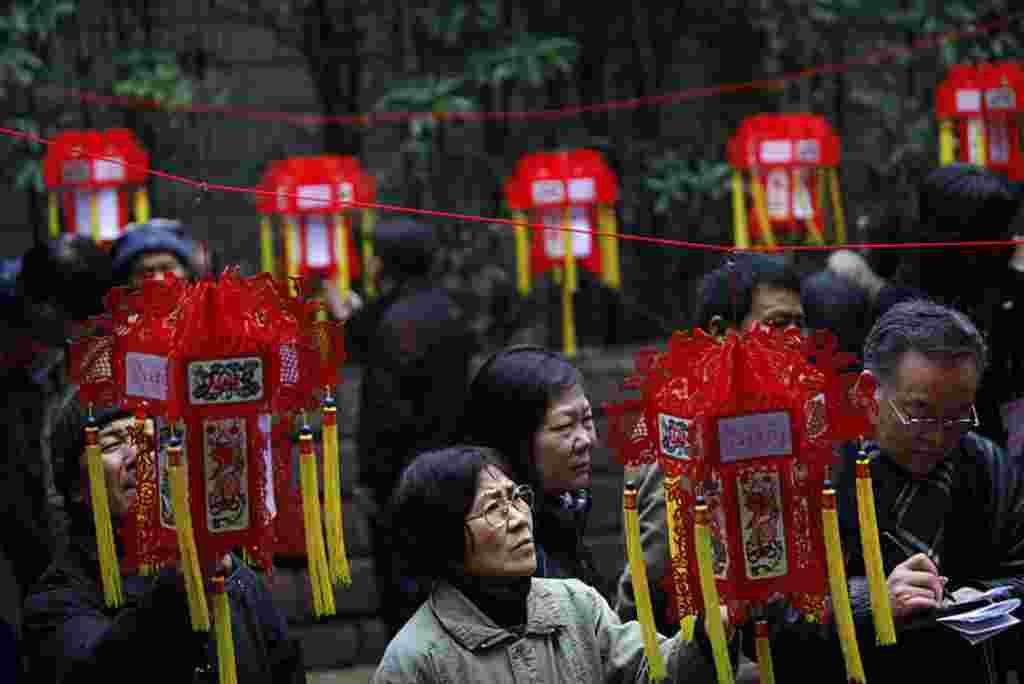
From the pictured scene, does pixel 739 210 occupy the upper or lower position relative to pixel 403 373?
upper

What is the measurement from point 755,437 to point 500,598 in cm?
63

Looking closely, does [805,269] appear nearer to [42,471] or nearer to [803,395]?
[42,471]

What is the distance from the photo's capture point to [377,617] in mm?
7871

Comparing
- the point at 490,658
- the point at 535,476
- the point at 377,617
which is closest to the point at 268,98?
the point at 377,617

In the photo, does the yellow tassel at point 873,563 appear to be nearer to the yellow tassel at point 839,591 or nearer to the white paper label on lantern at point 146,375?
the yellow tassel at point 839,591

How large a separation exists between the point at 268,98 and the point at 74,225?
1894 mm

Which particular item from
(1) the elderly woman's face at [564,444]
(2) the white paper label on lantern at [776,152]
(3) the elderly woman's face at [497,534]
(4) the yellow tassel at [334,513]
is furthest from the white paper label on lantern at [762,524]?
(2) the white paper label on lantern at [776,152]

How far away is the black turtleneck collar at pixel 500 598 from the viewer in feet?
11.7

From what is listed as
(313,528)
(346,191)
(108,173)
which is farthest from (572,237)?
(313,528)

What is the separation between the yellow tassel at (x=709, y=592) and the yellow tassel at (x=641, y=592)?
0.14 meters

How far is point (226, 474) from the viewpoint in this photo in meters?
3.53

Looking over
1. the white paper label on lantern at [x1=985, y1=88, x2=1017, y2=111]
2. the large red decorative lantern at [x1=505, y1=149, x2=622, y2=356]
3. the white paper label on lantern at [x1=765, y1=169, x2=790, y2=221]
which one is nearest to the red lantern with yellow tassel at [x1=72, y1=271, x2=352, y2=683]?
the large red decorative lantern at [x1=505, y1=149, x2=622, y2=356]

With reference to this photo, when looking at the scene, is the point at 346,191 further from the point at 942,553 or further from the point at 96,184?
the point at 942,553

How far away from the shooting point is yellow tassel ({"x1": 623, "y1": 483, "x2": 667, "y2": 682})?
3447 mm
